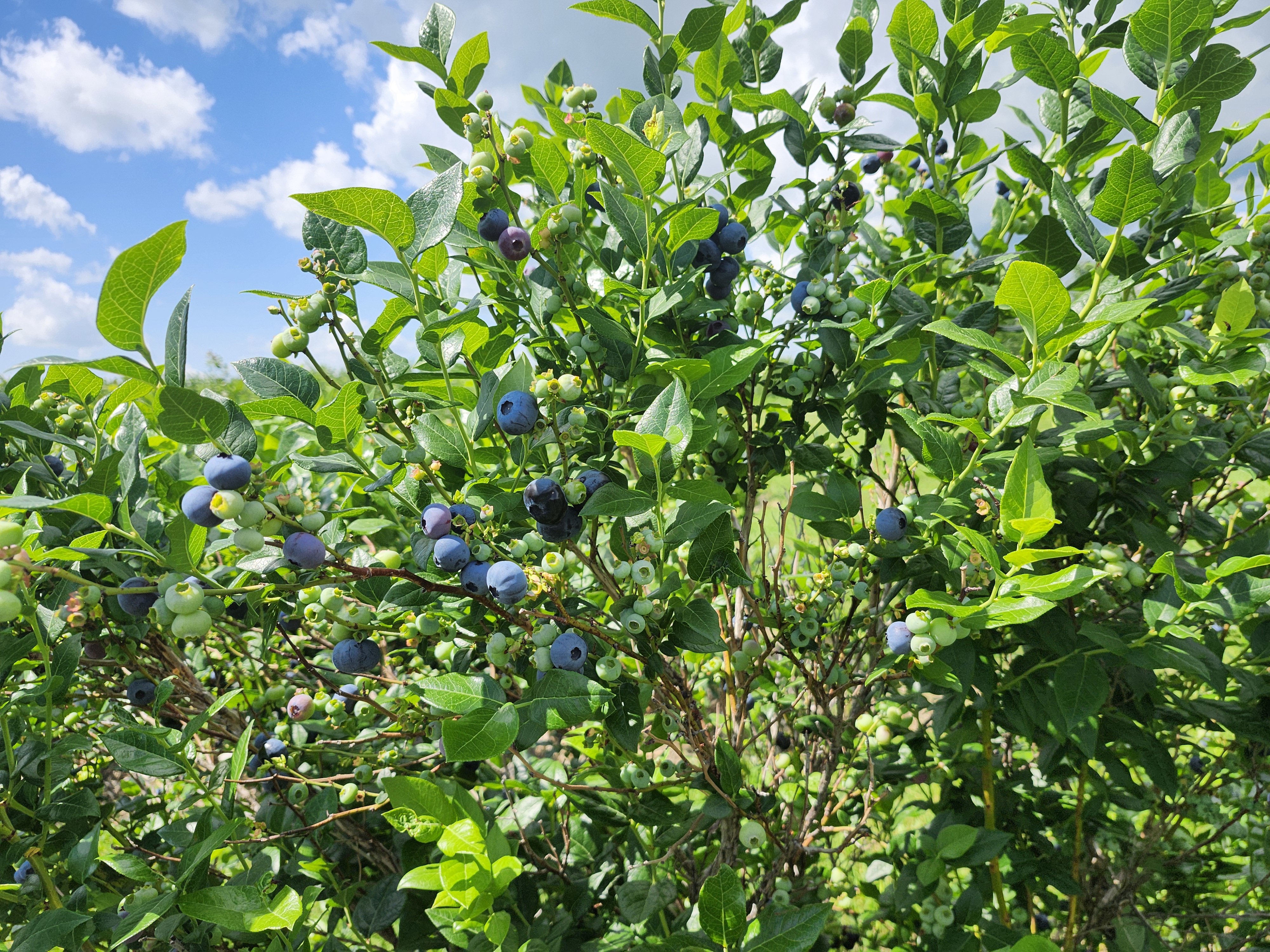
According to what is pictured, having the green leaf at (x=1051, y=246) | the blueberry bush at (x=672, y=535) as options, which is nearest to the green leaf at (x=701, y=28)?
the blueberry bush at (x=672, y=535)

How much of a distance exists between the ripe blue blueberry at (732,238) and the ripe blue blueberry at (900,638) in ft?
2.70

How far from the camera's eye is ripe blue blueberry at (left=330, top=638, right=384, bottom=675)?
137 cm

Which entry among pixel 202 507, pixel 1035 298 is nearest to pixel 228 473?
pixel 202 507

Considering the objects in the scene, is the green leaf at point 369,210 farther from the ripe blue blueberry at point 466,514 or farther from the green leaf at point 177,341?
the ripe blue blueberry at point 466,514

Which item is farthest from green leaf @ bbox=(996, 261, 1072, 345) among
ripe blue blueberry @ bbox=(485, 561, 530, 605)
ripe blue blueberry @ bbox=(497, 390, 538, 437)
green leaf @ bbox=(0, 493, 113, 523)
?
green leaf @ bbox=(0, 493, 113, 523)

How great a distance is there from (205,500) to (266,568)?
0.48 feet

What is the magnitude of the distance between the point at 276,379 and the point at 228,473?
300 millimetres

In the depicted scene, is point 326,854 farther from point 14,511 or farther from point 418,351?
point 418,351

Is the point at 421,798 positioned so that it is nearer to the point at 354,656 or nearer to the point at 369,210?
the point at 354,656

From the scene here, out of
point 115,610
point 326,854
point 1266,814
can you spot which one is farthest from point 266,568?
point 1266,814

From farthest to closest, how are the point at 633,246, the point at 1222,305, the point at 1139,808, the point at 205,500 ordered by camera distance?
the point at 1139,808, the point at 1222,305, the point at 633,246, the point at 205,500

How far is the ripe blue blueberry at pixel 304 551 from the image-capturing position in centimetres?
101

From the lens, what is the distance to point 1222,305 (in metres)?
1.44

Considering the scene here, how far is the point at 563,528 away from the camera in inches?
46.9
